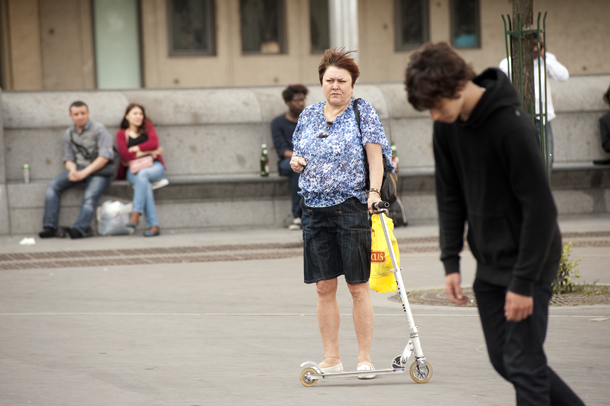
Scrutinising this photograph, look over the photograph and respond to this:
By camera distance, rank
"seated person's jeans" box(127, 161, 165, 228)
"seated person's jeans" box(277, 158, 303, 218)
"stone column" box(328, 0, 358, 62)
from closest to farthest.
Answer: "seated person's jeans" box(127, 161, 165, 228), "seated person's jeans" box(277, 158, 303, 218), "stone column" box(328, 0, 358, 62)

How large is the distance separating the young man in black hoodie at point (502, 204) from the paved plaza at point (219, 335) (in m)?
1.39

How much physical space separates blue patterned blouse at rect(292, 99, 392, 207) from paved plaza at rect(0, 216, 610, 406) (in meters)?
1.07

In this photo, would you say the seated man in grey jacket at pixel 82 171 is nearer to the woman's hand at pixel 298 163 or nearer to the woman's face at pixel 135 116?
the woman's face at pixel 135 116

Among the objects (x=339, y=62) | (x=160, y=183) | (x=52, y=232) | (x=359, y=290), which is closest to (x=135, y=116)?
(x=160, y=183)

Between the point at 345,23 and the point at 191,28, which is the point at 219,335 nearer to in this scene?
the point at 345,23

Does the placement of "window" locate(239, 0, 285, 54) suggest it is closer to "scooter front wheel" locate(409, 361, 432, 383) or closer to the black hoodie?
"scooter front wheel" locate(409, 361, 432, 383)

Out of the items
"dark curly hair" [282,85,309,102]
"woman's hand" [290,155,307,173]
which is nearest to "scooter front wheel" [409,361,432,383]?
"woman's hand" [290,155,307,173]

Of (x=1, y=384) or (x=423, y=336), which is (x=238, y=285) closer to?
(x=423, y=336)

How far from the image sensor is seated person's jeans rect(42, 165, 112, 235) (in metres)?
12.1

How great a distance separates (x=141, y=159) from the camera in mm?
12383

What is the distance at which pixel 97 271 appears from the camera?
950cm

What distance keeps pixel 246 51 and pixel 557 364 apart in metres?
17.1

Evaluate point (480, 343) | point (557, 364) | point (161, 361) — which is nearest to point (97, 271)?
point (161, 361)

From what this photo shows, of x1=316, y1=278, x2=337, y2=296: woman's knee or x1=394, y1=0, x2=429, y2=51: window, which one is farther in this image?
x1=394, y1=0, x2=429, y2=51: window
